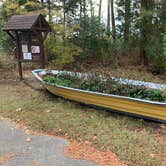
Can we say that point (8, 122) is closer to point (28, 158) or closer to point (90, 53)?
point (28, 158)

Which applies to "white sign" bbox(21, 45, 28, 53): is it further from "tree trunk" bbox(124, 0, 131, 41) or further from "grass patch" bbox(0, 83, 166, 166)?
"tree trunk" bbox(124, 0, 131, 41)

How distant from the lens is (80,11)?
37.2 ft

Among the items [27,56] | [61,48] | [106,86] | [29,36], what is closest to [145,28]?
[61,48]

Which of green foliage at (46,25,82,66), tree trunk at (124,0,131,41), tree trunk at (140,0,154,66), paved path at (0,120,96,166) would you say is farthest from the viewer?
tree trunk at (124,0,131,41)

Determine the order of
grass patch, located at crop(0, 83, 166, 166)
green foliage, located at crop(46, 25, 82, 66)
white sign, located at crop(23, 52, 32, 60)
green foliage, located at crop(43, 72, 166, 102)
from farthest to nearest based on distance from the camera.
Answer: green foliage, located at crop(46, 25, 82, 66)
white sign, located at crop(23, 52, 32, 60)
green foliage, located at crop(43, 72, 166, 102)
grass patch, located at crop(0, 83, 166, 166)

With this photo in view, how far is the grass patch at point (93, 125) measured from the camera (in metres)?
3.52

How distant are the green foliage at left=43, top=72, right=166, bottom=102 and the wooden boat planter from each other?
21 cm

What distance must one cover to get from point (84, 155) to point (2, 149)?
49.6 inches

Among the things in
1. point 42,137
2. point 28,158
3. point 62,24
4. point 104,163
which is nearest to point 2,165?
point 28,158

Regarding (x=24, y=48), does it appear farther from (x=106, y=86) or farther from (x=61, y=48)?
(x=106, y=86)

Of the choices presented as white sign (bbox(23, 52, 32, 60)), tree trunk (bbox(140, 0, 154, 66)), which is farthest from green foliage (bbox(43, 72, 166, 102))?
tree trunk (bbox(140, 0, 154, 66))

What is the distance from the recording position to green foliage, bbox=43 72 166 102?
4.61 metres

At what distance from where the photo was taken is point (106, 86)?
527 centimetres

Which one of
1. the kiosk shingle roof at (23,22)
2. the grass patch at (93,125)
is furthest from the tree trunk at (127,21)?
the grass patch at (93,125)
